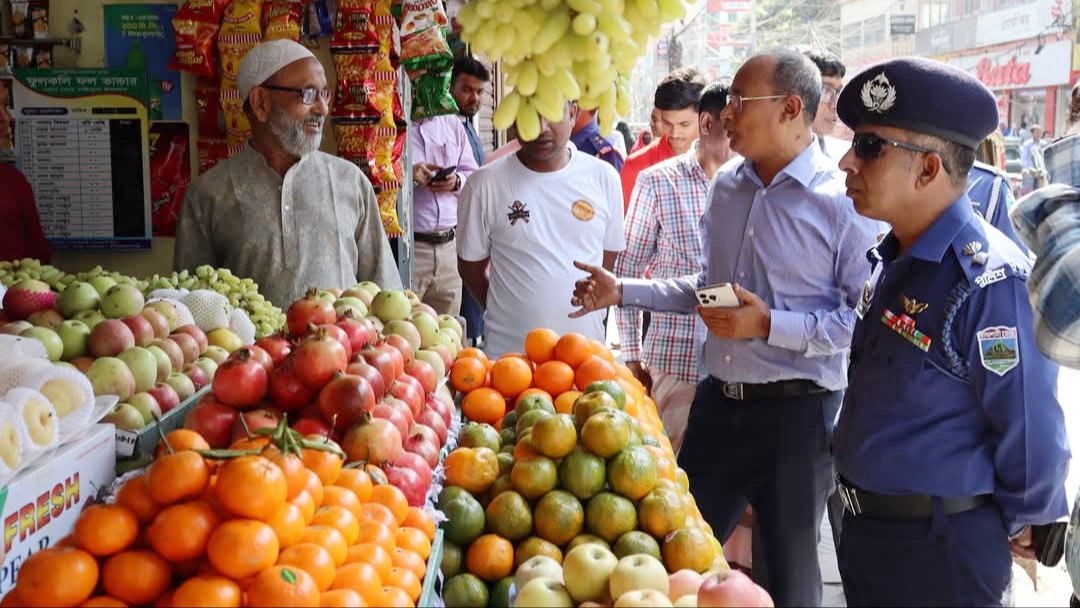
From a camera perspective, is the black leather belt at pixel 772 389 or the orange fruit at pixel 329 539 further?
the black leather belt at pixel 772 389

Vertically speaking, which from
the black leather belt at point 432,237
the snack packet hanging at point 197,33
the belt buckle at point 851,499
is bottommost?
the belt buckle at point 851,499

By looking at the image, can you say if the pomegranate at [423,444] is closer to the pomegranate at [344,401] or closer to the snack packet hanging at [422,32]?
the pomegranate at [344,401]

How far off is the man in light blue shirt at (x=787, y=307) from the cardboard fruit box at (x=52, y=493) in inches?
72.9

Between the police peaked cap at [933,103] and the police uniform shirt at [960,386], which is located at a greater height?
the police peaked cap at [933,103]

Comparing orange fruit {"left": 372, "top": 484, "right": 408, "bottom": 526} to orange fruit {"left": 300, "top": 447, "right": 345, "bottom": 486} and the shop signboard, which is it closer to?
orange fruit {"left": 300, "top": 447, "right": 345, "bottom": 486}

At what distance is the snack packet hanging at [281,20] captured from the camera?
419cm

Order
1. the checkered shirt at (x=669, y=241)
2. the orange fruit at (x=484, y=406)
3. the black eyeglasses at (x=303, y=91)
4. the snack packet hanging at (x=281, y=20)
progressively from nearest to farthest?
1. the orange fruit at (x=484, y=406)
2. the black eyeglasses at (x=303, y=91)
3. the snack packet hanging at (x=281, y=20)
4. the checkered shirt at (x=669, y=241)

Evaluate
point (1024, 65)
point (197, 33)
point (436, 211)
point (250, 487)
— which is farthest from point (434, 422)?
point (1024, 65)

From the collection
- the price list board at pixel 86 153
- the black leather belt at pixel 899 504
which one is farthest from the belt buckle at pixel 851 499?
the price list board at pixel 86 153

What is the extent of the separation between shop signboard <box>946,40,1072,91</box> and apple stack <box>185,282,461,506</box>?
22904mm

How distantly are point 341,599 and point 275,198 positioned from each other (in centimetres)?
275

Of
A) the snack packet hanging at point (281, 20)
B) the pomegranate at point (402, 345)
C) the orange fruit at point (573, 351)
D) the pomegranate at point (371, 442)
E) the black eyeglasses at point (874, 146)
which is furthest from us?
the snack packet hanging at point (281, 20)

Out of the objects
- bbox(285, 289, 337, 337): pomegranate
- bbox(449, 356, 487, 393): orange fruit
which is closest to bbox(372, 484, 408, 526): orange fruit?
bbox(285, 289, 337, 337): pomegranate

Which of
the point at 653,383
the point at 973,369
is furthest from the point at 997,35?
the point at 973,369
